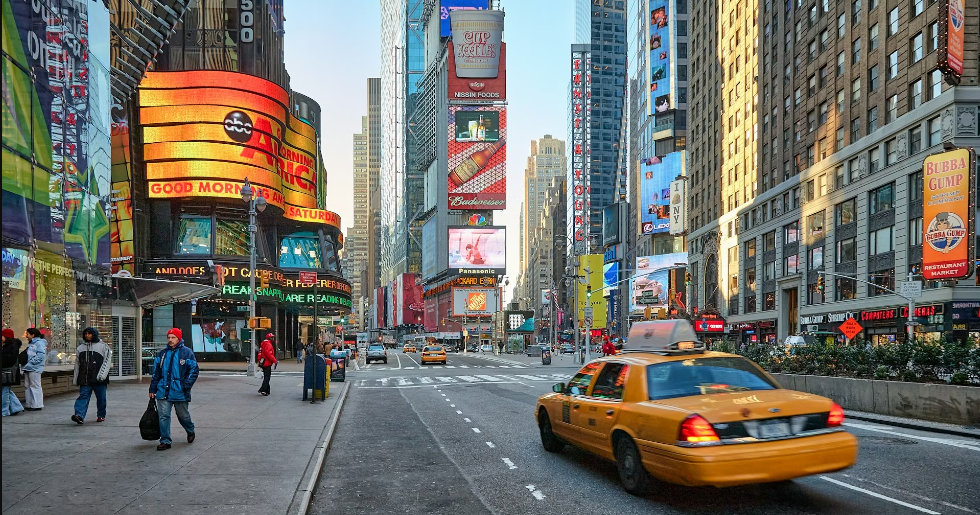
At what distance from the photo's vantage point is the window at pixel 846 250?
2045 inches

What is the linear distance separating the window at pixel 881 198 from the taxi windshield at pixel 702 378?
1711 inches

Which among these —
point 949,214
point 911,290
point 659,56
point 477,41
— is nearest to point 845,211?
point 949,214

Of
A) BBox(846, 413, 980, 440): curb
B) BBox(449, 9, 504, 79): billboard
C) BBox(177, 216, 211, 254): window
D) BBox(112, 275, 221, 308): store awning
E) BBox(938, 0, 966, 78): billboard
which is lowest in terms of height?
BBox(846, 413, 980, 440): curb

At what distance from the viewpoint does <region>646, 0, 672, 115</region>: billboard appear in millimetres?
114062

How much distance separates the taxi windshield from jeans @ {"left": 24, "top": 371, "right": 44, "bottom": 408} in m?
13.6

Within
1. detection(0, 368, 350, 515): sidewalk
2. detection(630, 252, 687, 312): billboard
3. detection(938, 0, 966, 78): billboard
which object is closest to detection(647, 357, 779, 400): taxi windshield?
detection(0, 368, 350, 515): sidewalk

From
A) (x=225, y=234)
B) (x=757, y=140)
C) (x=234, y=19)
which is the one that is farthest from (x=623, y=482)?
(x=757, y=140)

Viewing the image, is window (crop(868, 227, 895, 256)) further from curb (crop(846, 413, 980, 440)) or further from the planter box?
curb (crop(846, 413, 980, 440))

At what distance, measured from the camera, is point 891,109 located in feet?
156

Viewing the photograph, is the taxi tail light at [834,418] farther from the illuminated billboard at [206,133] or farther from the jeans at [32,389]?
the illuminated billboard at [206,133]

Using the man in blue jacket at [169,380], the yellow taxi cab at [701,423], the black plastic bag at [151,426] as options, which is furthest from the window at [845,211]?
the black plastic bag at [151,426]

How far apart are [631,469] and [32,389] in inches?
535

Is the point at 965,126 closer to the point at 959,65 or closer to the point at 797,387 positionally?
the point at 959,65

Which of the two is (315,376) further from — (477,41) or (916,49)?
(477,41)
